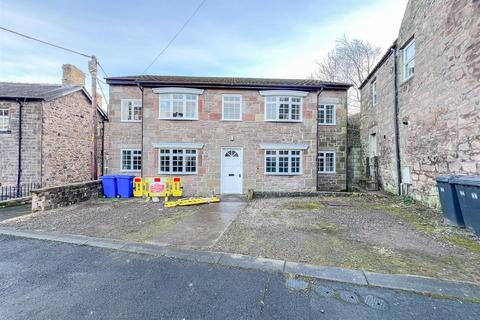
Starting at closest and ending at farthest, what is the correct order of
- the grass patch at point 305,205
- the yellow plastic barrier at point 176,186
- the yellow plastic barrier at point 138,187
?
1. the grass patch at point 305,205
2. the yellow plastic barrier at point 138,187
3. the yellow plastic barrier at point 176,186

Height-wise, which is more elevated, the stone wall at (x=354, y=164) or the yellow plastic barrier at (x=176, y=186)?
the stone wall at (x=354, y=164)

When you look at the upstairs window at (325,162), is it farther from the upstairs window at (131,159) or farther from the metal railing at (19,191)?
the metal railing at (19,191)

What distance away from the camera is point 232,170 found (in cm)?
1216

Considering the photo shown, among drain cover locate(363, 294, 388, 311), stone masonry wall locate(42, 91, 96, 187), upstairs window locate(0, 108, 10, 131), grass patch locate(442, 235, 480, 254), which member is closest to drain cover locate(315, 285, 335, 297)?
drain cover locate(363, 294, 388, 311)

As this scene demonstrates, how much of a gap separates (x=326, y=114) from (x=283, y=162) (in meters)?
4.74

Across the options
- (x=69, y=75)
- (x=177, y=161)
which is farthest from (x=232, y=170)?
(x=69, y=75)

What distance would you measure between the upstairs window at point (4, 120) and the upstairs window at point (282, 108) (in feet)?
50.8

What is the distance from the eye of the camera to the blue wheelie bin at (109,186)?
10875 millimetres

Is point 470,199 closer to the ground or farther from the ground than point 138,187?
farther from the ground

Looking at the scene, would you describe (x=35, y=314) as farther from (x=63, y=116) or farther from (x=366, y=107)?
(x=366, y=107)

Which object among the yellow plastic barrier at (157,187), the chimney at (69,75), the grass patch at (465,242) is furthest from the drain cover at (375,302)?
the chimney at (69,75)

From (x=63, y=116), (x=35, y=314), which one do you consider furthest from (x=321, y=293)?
(x=63, y=116)

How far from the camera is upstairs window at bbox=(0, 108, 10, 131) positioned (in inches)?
505

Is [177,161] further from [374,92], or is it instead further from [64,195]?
[374,92]
